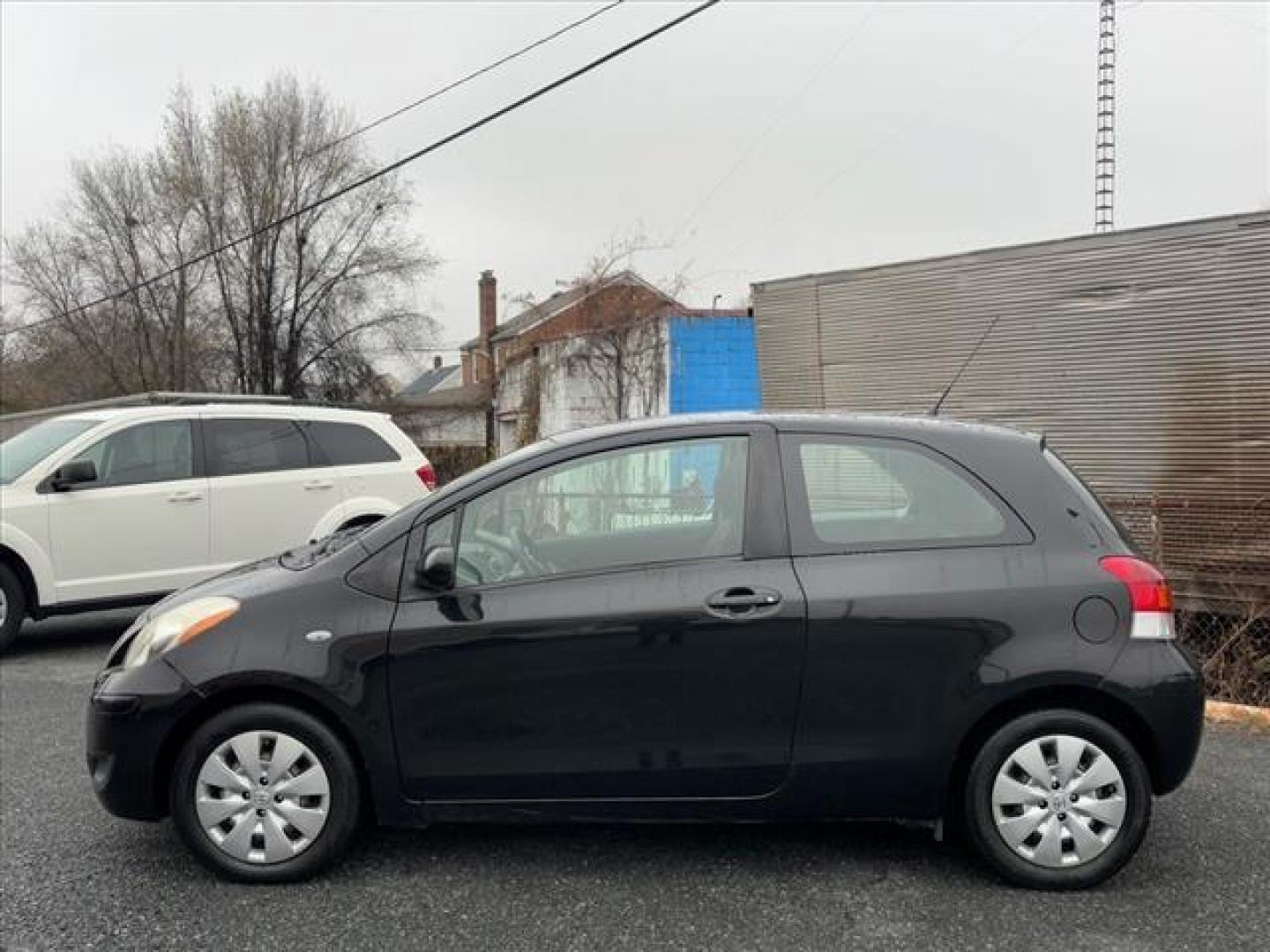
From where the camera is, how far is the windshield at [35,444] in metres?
7.32

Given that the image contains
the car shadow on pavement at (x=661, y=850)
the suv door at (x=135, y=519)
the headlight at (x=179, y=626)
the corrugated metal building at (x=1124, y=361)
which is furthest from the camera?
the suv door at (x=135, y=519)

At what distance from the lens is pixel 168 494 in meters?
7.51

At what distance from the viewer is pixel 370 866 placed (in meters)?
3.55

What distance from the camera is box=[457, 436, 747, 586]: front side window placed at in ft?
11.5

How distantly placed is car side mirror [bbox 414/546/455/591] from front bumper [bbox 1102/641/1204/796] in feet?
7.23

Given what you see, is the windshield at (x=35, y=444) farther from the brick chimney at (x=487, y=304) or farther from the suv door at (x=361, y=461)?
the brick chimney at (x=487, y=304)

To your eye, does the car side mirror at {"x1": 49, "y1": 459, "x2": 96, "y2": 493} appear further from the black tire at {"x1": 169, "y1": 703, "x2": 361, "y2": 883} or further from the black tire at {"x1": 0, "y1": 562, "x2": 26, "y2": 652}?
the black tire at {"x1": 169, "y1": 703, "x2": 361, "y2": 883}

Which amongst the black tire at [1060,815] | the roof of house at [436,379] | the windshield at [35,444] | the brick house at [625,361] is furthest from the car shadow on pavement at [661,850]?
the roof of house at [436,379]

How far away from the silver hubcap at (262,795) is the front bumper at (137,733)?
178 mm

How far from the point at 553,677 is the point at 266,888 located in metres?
1.20

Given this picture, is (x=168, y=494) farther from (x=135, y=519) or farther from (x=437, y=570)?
(x=437, y=570)

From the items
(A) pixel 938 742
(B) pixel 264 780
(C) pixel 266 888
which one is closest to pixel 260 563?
(B) pixel 264 780

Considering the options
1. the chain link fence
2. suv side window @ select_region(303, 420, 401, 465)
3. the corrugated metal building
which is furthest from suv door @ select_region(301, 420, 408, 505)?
the chain link fence

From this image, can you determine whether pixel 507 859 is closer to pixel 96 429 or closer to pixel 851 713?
pixel 851 713
